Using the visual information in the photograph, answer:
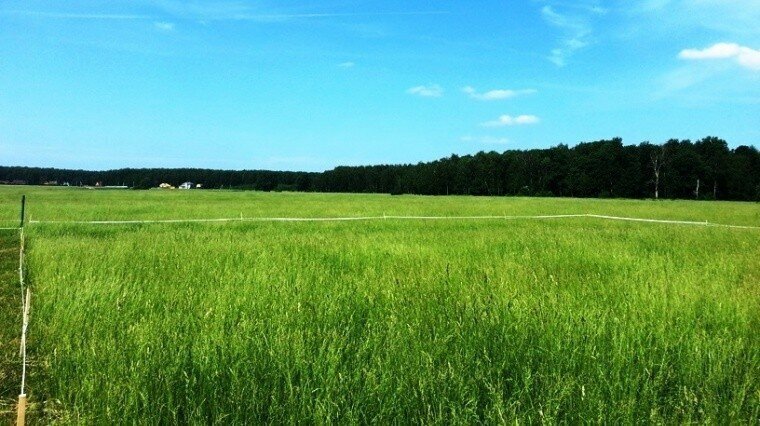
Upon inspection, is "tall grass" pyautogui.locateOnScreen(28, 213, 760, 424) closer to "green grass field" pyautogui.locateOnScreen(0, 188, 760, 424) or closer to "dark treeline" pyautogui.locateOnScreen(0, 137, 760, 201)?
"green grass field" pyautogui.locateOnScreen(0, 188, 760, 424)

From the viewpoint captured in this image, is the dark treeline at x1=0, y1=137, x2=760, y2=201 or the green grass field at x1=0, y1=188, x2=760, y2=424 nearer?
the green grass field at x1=0, y1=188, x2=760, y2=424

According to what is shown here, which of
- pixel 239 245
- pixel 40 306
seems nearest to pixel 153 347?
pixel 40 306

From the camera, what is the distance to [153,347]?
3.27m

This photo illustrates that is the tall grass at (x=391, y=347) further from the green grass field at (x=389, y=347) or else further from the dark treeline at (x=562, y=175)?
the dark treeline at (x=562, y=175)

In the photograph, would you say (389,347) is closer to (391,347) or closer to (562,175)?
(391,347)

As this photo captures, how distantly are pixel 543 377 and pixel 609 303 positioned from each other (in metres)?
2.36

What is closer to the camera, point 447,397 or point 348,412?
point 348,412

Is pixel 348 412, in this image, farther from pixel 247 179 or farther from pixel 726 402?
pixel 247 179

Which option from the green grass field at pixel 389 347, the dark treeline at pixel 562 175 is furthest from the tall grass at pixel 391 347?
the dark treeline at pixel 562 175

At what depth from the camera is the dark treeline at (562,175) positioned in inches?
3312

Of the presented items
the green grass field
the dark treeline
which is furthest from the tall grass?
the dark treeline

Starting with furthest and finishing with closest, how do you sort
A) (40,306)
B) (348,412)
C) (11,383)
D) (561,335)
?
(40,306), (561,335), (11,383), (348,412)

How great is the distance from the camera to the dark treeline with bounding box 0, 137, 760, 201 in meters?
84.1

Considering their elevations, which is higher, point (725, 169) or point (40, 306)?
point (725, 169)
